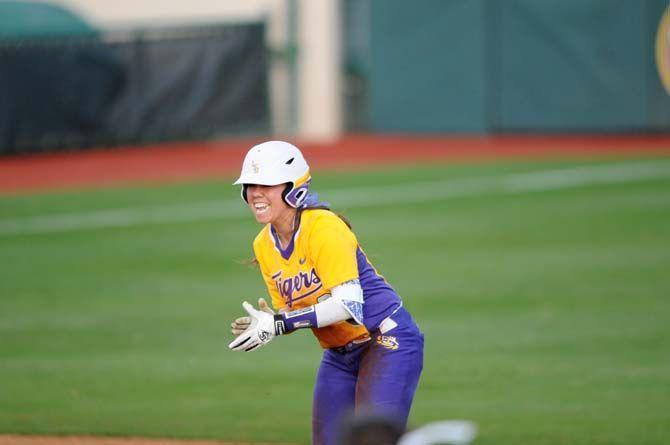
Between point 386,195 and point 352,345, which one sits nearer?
point 352,345

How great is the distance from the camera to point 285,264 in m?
5.98

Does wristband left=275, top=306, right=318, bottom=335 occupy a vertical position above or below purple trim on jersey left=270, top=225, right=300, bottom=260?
below

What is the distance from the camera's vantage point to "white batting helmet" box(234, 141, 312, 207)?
5738 millimetres

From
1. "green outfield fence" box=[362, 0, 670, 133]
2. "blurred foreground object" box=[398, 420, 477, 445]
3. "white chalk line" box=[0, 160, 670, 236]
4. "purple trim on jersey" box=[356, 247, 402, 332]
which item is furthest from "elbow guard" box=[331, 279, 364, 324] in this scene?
"green outfield fence" box=[362, 0, 670, 133]

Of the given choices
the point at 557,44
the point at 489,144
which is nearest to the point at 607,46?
the point at 557,44

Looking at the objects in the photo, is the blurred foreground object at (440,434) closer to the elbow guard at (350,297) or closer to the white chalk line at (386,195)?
the elbow guard at (350,297)

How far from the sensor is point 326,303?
18.8 ft

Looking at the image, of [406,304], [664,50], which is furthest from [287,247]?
[664,50]

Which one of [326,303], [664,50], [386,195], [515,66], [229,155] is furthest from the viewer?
[229,155]

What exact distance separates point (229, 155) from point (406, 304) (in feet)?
41.4

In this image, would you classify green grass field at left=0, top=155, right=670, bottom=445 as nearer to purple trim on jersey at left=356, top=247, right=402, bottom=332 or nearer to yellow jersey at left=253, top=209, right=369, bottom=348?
purple trim on jersey at left=356, top=247, right=402, bottom=332

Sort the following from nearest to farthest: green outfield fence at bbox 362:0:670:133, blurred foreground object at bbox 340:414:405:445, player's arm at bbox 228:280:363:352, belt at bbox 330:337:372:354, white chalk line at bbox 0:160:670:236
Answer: blurred foreground object at bbox 340:414:405:445 < player's arm at bbox 228:280:363:352 < belt at bbox 330:337:372:354 < white chalk line at bbox 0:160:670:236 < green outfield fence at bbox 362:0:670:133

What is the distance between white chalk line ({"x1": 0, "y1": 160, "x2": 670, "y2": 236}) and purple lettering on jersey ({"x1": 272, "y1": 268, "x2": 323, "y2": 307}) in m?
11.1

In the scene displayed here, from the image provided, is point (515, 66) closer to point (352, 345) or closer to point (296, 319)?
point (352, 345)
